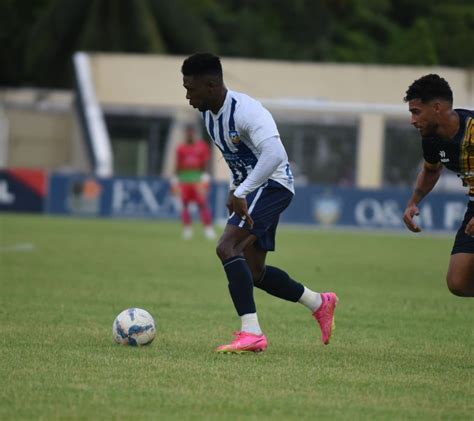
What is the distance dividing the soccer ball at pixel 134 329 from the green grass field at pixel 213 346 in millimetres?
68

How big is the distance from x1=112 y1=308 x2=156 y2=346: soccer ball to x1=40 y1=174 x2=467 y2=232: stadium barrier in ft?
68.2

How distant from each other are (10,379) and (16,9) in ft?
151

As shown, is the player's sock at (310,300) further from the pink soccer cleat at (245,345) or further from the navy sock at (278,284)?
the pink soccer cleat at (245,345)

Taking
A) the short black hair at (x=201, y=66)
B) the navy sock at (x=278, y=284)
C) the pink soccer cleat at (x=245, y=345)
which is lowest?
the pink soccer cleat at (x=245, y=345)

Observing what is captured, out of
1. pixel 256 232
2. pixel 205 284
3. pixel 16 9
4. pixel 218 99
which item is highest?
pixel 16 9

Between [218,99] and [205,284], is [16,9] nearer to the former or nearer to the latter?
[205,284]

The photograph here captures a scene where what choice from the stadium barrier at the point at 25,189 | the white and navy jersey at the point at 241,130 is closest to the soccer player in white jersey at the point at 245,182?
the white and navy jersey at the point at 241,130

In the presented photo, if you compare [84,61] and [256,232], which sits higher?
[84,61]

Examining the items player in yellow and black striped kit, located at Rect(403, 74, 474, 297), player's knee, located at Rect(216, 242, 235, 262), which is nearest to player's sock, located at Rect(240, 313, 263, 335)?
player's knee, located at Rect(216, 242, 235, 262)

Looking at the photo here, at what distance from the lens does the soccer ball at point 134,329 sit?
27.7 feet

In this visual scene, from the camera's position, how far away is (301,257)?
1936cm

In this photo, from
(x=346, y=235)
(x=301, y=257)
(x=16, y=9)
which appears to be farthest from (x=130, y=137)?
(x=301, y=257)

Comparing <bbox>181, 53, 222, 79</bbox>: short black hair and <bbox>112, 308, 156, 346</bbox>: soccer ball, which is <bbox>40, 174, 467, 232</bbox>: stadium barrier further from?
<bbox>181, 53, 222, 79</bbox>: short black hair

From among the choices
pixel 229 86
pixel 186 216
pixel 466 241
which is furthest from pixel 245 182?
pixel 229 86
